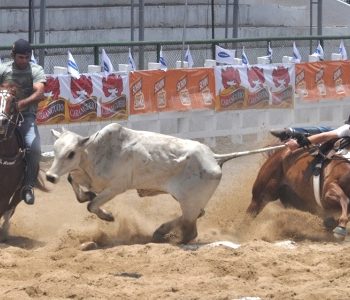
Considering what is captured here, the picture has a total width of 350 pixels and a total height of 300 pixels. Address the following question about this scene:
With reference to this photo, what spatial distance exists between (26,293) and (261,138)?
11987 mm

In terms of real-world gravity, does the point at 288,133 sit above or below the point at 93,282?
above

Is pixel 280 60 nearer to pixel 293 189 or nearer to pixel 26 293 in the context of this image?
pixel 293 189

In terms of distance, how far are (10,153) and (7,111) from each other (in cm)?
50

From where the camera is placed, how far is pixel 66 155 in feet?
35.0

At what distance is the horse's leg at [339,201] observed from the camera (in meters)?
11.1

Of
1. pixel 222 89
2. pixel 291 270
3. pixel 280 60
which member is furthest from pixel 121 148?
pixel 280 60

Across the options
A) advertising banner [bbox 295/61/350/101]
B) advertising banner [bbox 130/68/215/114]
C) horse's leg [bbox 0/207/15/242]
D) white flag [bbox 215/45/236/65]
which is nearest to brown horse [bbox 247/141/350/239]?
horse's leg [bbox 0/207/15/242]

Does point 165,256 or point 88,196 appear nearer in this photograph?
point 165,256

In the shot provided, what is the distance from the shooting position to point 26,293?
8.48 meters

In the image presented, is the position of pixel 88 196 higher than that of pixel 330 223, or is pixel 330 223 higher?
pixel 88 196

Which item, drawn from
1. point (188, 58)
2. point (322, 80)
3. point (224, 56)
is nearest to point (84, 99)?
point (188, 58)

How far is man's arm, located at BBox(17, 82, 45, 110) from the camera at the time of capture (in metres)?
11.0

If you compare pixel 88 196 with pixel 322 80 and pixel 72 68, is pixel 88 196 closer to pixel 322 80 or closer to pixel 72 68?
pixel 72 68

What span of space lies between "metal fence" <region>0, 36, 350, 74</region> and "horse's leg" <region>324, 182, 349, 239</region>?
6.53 metres
